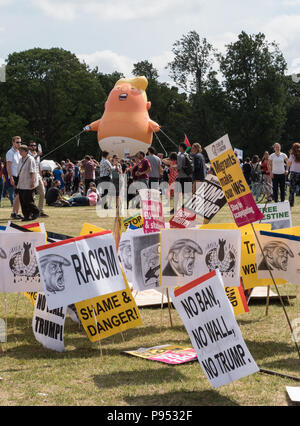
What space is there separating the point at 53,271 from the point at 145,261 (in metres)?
0.96

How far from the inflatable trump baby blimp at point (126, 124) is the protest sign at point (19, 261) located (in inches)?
815

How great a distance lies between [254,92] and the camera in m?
59.6

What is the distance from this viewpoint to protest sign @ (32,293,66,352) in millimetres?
5105

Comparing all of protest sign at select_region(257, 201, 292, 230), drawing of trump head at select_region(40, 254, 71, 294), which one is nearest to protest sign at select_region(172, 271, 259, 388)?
drawing of trump head at select_region(40, 254, 71, 294)

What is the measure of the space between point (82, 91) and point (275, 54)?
758 inches

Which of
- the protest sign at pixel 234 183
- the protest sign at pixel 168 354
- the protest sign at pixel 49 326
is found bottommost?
the protest sign at pixel 168 354

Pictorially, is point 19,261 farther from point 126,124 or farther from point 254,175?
point 126,124

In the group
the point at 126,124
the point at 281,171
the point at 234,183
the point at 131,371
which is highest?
the point at 126,124

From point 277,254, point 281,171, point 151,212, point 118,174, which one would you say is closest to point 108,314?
point 151,212

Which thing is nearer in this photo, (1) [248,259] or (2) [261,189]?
(1) [248,259]

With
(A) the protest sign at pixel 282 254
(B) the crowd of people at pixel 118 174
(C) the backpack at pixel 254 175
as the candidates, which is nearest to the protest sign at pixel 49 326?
(A) the protest sign at pixel 282 254

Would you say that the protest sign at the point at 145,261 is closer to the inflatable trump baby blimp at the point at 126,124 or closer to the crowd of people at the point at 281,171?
the crowd of people at the point at 281,171

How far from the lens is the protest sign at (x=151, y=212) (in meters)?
5.71
